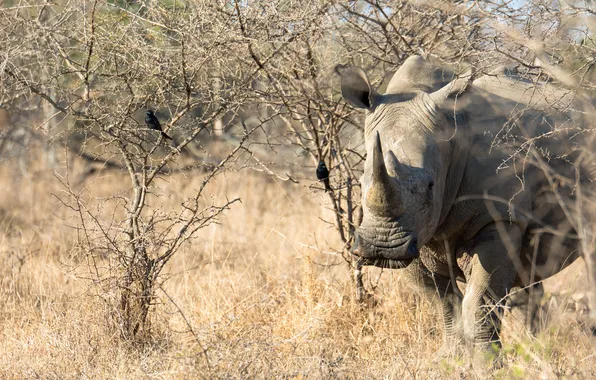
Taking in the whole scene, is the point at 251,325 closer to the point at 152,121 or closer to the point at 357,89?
the point at 152,121

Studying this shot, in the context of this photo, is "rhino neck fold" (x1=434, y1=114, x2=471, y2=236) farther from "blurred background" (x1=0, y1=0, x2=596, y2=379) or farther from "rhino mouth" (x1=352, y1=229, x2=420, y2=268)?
"rhino mouth" (x1=352, y1=229, x2=420, y2=268)

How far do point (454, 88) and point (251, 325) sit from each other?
178 centimetres

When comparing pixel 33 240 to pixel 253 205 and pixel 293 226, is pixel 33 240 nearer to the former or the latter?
pixel 293 226

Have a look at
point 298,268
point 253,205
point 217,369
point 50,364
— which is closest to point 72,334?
A: point 50,364

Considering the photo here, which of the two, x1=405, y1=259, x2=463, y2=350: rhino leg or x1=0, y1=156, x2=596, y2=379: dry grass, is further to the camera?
x1=405, y1=259, x2=463, y2=350: rhino leg

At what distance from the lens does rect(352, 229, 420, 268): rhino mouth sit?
4.73m

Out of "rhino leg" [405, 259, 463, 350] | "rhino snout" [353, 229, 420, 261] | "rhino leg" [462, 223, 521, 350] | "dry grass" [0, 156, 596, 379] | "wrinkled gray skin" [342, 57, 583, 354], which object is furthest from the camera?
"rhino leg" [405, 259, 463, 350]

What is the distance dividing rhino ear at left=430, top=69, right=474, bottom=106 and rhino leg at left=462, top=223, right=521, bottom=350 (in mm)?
818

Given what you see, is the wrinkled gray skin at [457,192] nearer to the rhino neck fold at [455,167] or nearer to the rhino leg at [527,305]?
the rhino neck fold at [455,167]

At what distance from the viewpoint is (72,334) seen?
16.3ft

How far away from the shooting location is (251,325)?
511 centimetres

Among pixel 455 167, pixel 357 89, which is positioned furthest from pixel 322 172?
pixel 455 167

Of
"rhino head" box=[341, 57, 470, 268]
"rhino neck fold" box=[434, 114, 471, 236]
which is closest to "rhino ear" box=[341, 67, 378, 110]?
"rhino head" box=[341, 57, 470, 268]

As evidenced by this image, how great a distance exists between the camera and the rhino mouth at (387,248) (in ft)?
15.5
